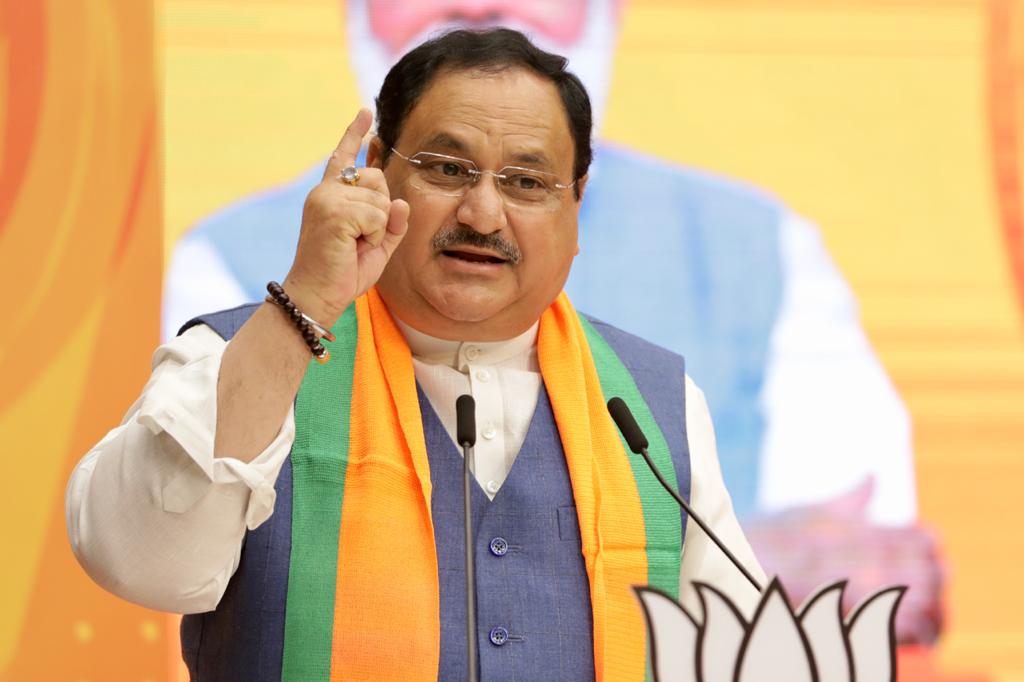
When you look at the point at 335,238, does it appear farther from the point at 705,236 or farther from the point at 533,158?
the point at 705,236

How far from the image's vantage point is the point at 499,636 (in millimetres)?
1720

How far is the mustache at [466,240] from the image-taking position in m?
1.85

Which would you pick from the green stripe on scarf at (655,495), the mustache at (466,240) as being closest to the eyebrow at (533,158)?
the mustache at (466,240)

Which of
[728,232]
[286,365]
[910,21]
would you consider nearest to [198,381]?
[286,365]

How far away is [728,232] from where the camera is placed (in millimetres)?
3141

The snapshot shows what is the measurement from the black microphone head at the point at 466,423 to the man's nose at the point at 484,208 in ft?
1.14

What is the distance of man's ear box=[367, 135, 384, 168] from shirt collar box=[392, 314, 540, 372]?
258 mm

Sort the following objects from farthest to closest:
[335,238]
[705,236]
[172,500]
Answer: [705,236], [335,238], [172,500]

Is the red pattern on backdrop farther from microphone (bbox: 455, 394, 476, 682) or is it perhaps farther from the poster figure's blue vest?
microphone (bbox: 455, 394, 476, 682)

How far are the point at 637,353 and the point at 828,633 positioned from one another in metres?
1.04

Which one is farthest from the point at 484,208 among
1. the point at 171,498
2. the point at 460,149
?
the point at 171,498

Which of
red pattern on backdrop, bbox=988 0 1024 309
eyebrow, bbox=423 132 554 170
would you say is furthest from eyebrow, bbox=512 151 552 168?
red pattern on backdrop, bbox=988 0 1024 309

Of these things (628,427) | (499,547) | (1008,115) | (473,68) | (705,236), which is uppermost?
(1008,115)

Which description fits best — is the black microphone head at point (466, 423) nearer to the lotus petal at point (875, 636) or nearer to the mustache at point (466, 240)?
the mustache at point (466, 240)
